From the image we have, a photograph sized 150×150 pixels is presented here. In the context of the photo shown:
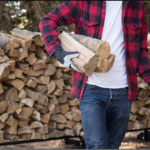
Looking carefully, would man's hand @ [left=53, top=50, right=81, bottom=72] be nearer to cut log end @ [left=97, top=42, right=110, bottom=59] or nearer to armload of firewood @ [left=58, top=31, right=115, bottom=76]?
armload of firewood @ [left=58, top=31, right=115, bottom=76]

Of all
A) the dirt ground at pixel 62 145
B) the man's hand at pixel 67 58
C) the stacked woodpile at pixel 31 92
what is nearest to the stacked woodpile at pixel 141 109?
the dirt ground at pixel 62 145

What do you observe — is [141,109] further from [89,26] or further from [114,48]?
[89,26]

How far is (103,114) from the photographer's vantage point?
1.72 meters

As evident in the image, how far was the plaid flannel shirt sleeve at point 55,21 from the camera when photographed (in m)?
1.68

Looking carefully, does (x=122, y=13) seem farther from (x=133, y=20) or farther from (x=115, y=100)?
(x=115, y=100)

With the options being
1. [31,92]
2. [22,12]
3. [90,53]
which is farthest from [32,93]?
[22,12]

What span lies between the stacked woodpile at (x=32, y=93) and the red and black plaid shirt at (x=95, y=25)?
3.42ft

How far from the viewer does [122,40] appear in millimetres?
1820

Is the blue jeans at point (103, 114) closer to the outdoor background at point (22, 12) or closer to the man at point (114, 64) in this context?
the man at point (114, 64)

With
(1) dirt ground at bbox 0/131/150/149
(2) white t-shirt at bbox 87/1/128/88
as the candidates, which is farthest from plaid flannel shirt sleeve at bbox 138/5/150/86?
(1) dirt ground at bbox 0/131/150/149

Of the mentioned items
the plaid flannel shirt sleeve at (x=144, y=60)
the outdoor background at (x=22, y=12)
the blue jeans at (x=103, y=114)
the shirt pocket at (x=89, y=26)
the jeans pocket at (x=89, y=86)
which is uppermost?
the outdoor background at (x=22, y=12)

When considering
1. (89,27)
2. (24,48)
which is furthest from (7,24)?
(89,27)

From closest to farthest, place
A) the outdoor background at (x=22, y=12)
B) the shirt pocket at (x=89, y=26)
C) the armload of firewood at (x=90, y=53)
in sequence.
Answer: the armload of firewood at (x=90, y=53), the shirt pocket at (x=89, y=26), the outdoor background at (x=22, y=12)

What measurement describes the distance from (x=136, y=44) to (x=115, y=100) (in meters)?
0.46
